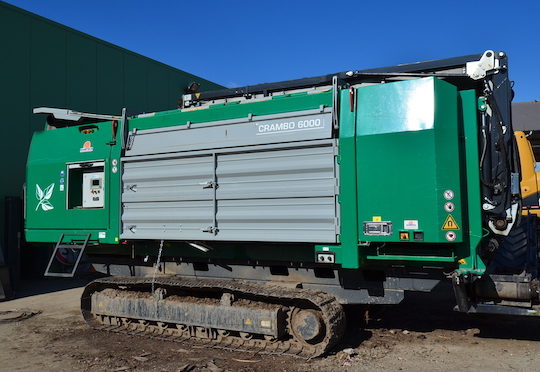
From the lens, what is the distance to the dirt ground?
16.7 ft

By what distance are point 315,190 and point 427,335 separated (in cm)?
259

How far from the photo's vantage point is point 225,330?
5.86m

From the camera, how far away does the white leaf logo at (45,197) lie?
7145 mm

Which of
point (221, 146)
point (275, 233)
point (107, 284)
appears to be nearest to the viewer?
point (275, 233)

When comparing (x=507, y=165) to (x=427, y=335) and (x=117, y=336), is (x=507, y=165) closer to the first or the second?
(x=427, y=335)

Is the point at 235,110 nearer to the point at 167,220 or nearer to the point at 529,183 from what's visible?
the point at 167,220

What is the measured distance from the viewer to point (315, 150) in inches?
207

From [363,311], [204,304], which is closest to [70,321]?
[204,304]

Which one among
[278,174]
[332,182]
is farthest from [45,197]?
[332,182]

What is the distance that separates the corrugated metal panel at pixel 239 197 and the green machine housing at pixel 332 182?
0.05 feet

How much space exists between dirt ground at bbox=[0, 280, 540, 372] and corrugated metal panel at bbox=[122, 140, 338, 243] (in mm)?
1335

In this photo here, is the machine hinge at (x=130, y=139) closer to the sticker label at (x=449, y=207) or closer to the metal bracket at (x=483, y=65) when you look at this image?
the sticker label at (x=449, y=207)

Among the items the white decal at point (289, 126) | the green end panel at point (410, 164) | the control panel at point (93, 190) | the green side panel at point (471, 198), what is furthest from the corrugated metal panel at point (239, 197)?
the green side panel at point (471, 198)

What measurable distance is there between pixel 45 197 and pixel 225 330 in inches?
138
